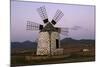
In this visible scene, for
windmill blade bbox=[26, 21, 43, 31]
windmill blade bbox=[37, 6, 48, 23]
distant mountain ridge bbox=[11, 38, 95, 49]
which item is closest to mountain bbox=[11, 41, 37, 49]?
distant mountain ridge bbox=[11, 38, 95, 49]

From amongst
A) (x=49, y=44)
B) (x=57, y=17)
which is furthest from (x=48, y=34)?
(x=57, y=17)

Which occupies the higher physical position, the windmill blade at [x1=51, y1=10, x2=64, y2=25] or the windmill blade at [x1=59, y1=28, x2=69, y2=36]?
the windmill blade at [x1=51, y1=10, x2=64, y2=25]

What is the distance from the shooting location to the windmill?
2045mm

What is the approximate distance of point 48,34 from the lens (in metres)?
2.09

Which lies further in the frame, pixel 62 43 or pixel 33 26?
pixel 62 43

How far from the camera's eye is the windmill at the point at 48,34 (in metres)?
2.04

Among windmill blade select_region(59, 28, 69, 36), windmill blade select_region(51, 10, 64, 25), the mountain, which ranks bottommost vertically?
the mountain

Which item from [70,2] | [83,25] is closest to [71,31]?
[83,25]

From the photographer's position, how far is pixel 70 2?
217 centimetres

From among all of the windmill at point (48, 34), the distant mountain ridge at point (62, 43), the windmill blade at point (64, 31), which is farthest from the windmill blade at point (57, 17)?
the distant mountain ridge at point (62, 43)

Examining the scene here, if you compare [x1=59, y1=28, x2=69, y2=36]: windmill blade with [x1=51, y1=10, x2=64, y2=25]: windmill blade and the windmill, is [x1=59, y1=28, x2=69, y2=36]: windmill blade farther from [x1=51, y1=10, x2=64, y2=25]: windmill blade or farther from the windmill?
[x1=51, y1=10, x2=64, y2=25]: windmill blade

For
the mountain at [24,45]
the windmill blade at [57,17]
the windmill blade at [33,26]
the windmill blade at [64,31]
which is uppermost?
the windmill blade at [57,17]

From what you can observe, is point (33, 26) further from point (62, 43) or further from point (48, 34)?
point (62, 43)

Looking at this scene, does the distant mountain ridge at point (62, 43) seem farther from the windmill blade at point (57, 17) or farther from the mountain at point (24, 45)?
the windmill blade at point (57, 17)
